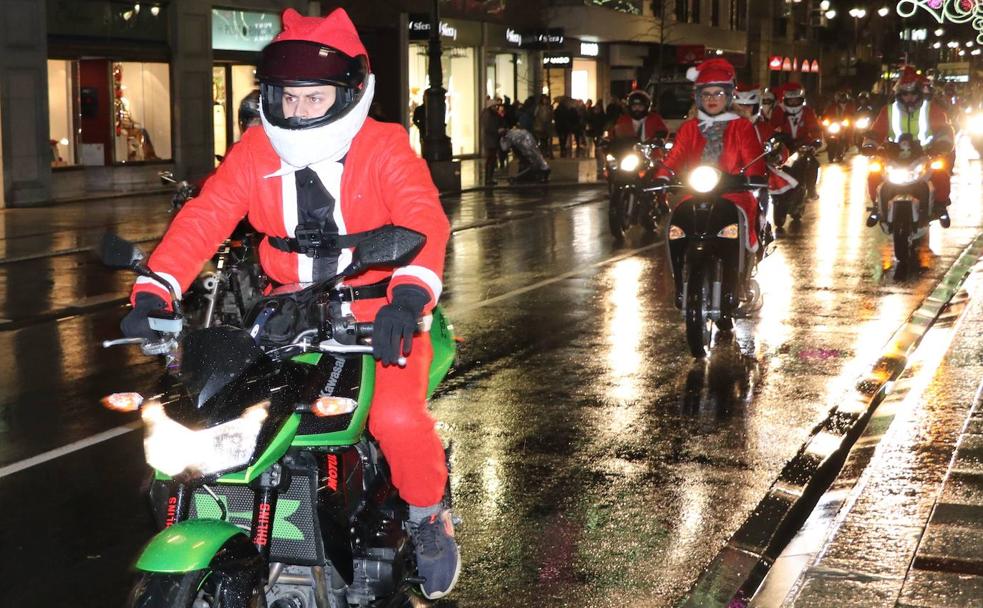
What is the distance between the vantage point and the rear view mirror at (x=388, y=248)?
3.68m

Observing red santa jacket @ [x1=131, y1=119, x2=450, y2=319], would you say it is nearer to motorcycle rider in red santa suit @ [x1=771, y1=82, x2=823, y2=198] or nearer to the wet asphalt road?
the wet asphalt road

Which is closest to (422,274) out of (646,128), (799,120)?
(646,128)

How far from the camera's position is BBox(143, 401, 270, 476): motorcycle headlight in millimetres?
3492

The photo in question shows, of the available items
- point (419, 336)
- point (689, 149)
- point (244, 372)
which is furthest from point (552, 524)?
point (689, 149)

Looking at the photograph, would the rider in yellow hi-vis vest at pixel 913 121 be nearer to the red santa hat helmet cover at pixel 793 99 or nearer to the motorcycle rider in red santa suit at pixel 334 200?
the red santa hat helmet cover at pixel 793 99

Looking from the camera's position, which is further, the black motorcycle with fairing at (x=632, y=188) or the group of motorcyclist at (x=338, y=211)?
the black motorcycle with fairing at (x=632, y=188)

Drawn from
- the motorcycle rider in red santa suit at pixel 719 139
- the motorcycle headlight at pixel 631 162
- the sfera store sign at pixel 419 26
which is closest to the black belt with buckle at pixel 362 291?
the motorcycle rider in red santa suit at pixel 719 139

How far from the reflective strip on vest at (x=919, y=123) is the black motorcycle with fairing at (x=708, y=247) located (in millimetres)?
5231

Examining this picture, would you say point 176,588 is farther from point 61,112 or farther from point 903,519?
point 61,112

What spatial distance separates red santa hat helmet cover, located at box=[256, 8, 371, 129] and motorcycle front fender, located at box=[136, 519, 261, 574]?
3.92 feet

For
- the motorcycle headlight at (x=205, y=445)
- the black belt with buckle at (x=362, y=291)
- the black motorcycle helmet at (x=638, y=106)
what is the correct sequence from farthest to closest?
the black motorcycle helmet at (x=638, y=106)
the black belt with buckle at (x=362, y=291)
the motorcycle headlight at (x=205, y=445)

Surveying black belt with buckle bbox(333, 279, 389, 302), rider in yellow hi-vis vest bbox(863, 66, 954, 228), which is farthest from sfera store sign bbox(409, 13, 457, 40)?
black belt with buckle bbox(333, 279, 389, 302)

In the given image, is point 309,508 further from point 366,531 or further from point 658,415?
point 658,415

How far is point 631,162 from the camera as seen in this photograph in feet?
62.7
